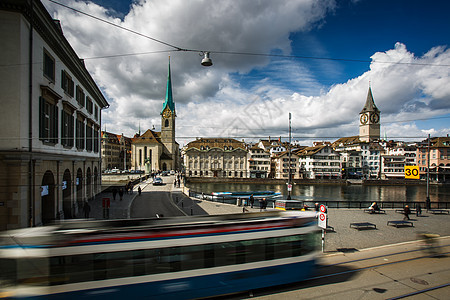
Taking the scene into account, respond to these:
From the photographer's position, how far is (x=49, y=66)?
44.9 ft

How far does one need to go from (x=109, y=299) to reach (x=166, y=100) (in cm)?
9775

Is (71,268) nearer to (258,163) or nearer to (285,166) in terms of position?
(285,166)

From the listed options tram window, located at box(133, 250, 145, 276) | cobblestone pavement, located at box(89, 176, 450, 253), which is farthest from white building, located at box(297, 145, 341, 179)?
tram window, located at box(133, 250, 145, 276)

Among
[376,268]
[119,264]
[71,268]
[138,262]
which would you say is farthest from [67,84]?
[376,268]

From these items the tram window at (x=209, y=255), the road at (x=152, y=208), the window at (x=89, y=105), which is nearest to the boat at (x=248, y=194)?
the road at (x=152, y=208)

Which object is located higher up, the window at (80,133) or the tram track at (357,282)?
the window at (80,133)

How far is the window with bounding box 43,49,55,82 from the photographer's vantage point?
13.2 meters

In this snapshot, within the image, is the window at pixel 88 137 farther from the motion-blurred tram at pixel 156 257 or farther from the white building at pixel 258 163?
the white building at pixel 258 163

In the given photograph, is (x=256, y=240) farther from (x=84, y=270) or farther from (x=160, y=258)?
(x=84, y=270)

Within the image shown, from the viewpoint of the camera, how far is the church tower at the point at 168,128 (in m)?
95.8

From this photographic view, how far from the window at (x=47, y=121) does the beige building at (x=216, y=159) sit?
220ft

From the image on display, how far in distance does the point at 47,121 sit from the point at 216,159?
2760 inches

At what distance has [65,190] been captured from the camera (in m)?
17.5

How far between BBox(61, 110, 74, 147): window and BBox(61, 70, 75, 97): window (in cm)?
160
